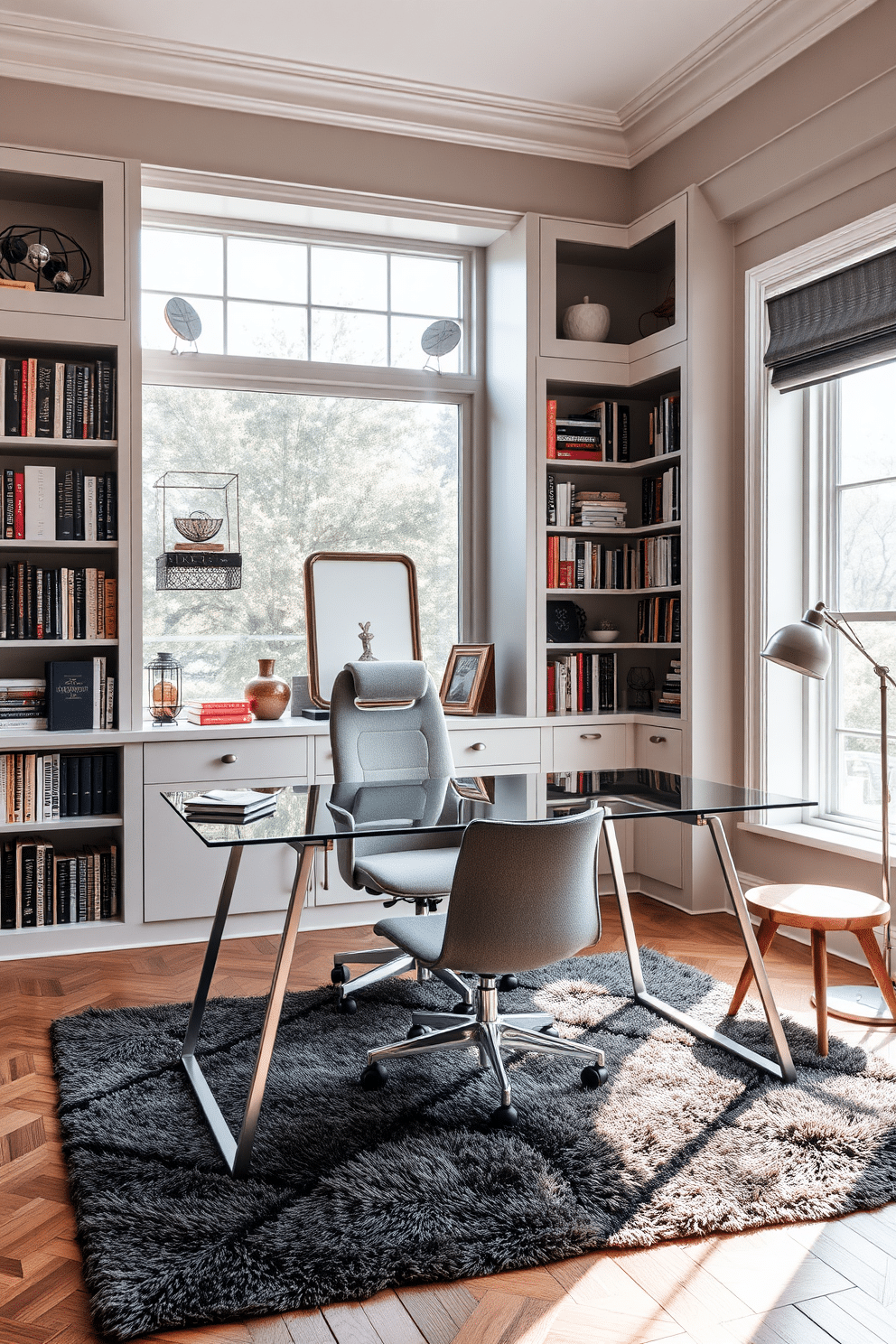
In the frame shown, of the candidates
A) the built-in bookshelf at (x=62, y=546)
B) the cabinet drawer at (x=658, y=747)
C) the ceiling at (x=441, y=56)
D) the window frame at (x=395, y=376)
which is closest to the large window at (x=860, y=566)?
the cabinet drawer at (x=658, y=747)

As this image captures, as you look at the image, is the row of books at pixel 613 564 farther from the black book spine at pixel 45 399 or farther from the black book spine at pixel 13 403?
the black book spine at pixel 13 403

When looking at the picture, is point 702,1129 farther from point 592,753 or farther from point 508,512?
point 508,512

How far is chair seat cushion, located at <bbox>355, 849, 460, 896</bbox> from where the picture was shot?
2.64 m

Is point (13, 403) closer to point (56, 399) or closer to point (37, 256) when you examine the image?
point (56, 399)

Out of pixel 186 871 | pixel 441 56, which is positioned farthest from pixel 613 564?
pixel 186 871

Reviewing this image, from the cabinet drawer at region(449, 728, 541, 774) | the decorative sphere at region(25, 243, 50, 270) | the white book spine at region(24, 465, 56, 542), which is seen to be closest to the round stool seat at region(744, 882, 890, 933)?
the cabinet drawer at region(449, 728, 541, 774)

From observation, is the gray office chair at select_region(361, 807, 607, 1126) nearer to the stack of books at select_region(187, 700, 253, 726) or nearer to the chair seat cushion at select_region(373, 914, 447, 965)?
the chair seat cushion at select_region(373, 914, 447, 965)

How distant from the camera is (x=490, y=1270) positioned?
1.86 meters

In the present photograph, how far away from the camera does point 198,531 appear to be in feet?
14.0

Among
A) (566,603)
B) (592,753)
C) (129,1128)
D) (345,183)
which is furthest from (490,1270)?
(345,183)

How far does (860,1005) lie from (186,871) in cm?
234

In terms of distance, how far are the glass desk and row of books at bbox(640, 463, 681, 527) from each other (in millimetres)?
1593

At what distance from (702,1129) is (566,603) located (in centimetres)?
275

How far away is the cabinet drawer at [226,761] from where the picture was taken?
384 cm
